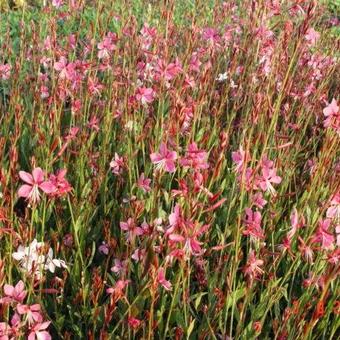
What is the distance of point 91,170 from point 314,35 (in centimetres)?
133

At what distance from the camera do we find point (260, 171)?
1817mm

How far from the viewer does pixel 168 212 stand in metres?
2.06

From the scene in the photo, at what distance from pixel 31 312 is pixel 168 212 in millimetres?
752

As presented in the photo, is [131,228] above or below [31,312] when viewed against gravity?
above

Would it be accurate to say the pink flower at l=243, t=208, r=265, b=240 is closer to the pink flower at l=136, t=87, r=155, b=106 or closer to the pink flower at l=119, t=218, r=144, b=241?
the pink flower at l=119, t=218, r=144, b=241

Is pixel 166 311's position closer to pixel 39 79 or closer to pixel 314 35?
pixel 39 79

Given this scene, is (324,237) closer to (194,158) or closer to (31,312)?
(194,158)

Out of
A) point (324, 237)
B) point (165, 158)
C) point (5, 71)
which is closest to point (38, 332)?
point (165, 158)

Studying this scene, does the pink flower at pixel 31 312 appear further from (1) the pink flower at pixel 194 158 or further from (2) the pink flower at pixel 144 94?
(2) the pink flower at pixel 144 94

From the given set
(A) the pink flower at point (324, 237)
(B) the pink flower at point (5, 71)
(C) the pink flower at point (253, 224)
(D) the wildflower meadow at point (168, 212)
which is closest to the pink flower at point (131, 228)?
(D) the wildflower meadow at point (168, 212)

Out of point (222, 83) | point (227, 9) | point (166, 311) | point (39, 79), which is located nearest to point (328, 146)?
point (166, 311)

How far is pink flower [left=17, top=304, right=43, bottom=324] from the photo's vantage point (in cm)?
138

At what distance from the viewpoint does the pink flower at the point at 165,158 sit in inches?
63.3

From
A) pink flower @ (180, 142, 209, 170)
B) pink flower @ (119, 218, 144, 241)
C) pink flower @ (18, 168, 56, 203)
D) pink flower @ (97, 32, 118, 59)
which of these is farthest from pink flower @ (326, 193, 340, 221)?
pink flower @ (97, 32, 118, 59)
